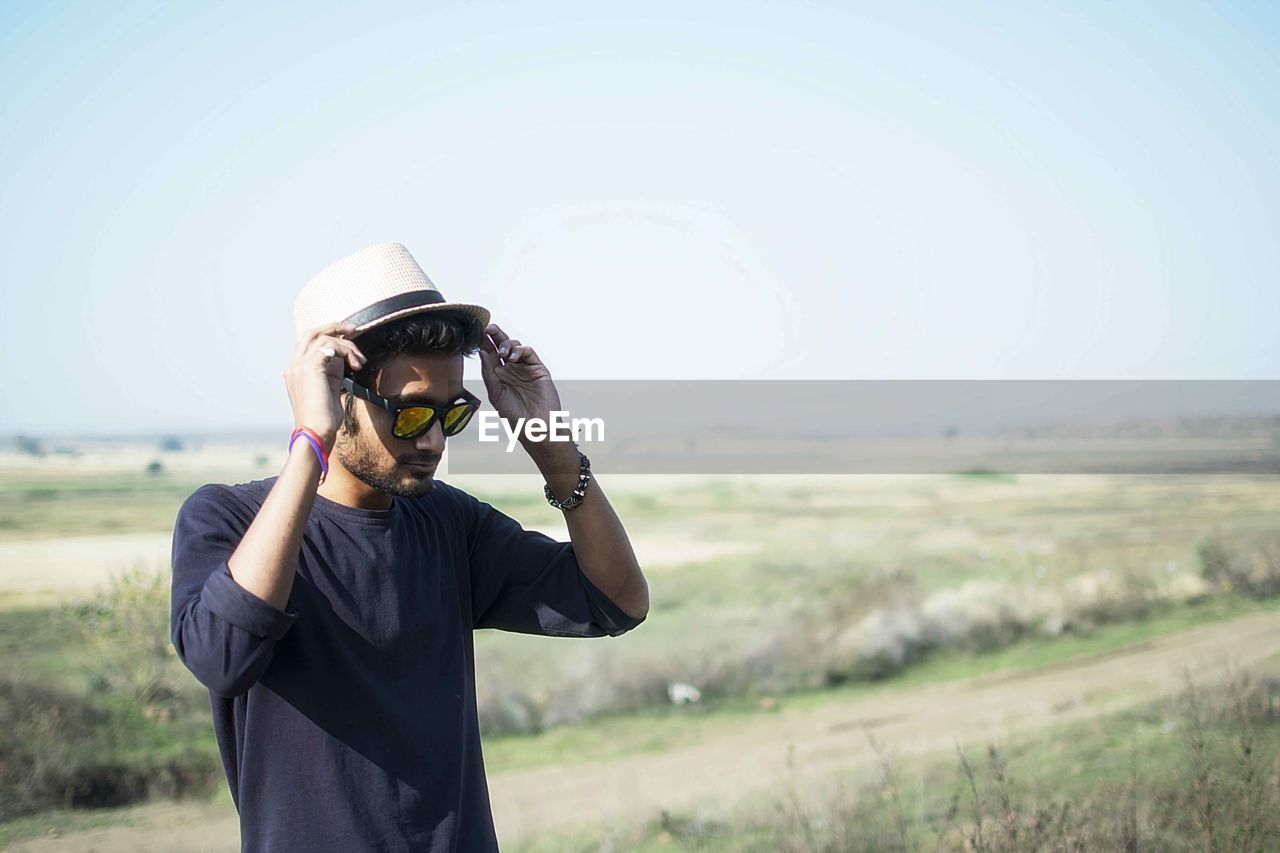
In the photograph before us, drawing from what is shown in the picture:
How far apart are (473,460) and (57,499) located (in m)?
10.7

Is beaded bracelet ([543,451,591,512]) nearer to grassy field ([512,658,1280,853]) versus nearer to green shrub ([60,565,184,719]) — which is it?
grassy field ([512,658,1280,853])

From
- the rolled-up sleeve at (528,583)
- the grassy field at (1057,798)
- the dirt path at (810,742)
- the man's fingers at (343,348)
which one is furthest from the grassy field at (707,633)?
the man's fingers at (343,348)

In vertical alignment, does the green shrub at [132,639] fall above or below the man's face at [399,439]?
below

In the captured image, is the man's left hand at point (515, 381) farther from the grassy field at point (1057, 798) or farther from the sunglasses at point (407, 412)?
the grassy field at point (1057, 798)

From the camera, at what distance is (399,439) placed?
256 centimetres

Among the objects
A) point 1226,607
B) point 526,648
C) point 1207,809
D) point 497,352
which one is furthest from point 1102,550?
point 497,352

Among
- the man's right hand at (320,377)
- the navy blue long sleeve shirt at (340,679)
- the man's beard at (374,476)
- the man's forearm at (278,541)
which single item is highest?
the man's right hand at (320,377)

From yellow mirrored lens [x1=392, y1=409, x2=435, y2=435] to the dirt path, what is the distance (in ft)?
18.3

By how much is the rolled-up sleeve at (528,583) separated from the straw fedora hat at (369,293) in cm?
52

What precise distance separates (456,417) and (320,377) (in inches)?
18.4

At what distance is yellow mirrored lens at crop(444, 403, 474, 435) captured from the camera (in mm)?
2699

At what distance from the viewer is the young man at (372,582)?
7.15ft

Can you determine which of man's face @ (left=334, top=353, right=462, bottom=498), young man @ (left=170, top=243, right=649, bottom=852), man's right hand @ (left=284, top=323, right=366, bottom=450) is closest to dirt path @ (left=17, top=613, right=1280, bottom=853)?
young man @ (left=170, top=243, right=649, bottom=852)

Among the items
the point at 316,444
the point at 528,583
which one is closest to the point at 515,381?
the point at 528,583
